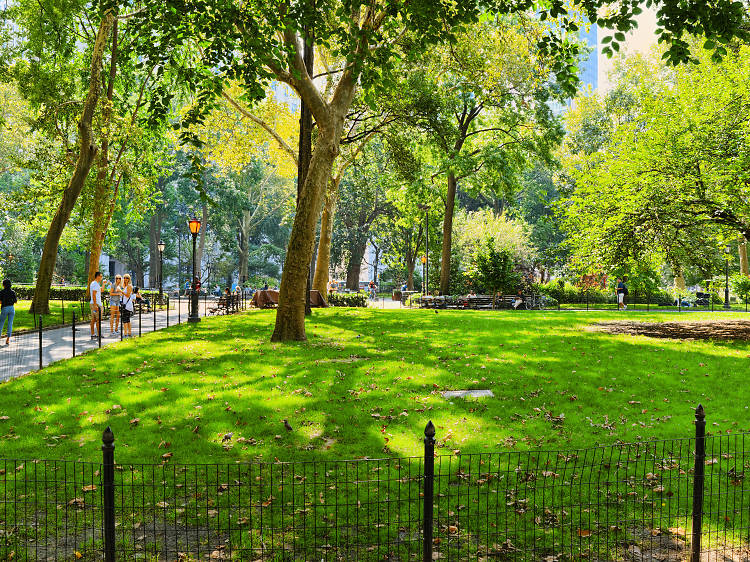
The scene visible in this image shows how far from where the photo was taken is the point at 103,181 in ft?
97.3

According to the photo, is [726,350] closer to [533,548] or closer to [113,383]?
[533,548]

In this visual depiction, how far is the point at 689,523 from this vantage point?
19.7ft

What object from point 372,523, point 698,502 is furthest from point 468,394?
point 698,502

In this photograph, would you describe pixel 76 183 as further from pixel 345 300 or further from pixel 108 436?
pixel 108 436

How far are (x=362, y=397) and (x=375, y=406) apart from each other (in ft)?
2.01

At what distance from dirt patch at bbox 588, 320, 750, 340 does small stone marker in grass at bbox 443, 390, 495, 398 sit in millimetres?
8952

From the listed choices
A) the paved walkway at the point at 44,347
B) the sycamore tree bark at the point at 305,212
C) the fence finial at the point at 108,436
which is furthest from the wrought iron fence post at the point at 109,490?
the sycamore tree bark at the point at 305,212

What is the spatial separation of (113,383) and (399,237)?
4875 cm

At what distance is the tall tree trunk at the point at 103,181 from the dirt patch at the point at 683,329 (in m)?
19.7

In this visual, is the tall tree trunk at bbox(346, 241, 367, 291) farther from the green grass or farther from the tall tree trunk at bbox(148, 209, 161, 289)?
the green grass

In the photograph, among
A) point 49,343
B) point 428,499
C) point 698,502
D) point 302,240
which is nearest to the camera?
point 428,499

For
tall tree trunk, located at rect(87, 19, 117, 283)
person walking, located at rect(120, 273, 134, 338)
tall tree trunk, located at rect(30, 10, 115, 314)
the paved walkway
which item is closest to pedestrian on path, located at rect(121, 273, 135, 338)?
person walking, located at rect(120, 273, 134, 338)

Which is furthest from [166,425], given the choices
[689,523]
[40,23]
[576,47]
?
[40,23]

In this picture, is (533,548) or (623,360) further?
(623,360)
